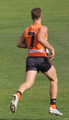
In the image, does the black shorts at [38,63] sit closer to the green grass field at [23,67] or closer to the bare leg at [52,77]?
the bare leg at [52,77]

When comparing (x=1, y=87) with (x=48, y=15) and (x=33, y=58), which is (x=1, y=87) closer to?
(x=33, y=58)

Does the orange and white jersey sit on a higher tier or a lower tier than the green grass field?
higher

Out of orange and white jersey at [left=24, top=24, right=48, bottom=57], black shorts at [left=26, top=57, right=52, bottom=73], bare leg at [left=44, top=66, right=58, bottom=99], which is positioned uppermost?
orange and white jersey at [left=24, top=24, right=48, bottom=57]

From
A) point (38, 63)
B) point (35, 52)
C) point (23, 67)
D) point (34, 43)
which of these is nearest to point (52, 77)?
point (38, 63)

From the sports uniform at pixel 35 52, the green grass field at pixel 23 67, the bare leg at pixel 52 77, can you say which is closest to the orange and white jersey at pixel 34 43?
the sports uniform at pixel 35 52

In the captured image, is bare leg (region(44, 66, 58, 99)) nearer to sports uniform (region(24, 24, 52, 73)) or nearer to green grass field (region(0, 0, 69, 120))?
sports uniform (region(24, 24, 52, 73))

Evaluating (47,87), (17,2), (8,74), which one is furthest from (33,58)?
(17,2)

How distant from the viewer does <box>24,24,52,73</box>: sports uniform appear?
630cm

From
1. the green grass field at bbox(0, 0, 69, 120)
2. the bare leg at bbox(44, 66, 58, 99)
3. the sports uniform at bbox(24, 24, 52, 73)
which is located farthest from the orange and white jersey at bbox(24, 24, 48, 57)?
the green grass field at bbox(0, 0, 69, 120)

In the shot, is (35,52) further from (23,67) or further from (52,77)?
(23,67)

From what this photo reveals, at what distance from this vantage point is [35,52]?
638cm

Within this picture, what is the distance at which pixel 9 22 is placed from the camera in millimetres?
25688

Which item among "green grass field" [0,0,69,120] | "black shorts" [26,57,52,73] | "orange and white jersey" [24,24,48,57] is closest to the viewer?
"orange and white jersey" [24,24,48,57]

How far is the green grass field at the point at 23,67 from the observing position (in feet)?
23.7
